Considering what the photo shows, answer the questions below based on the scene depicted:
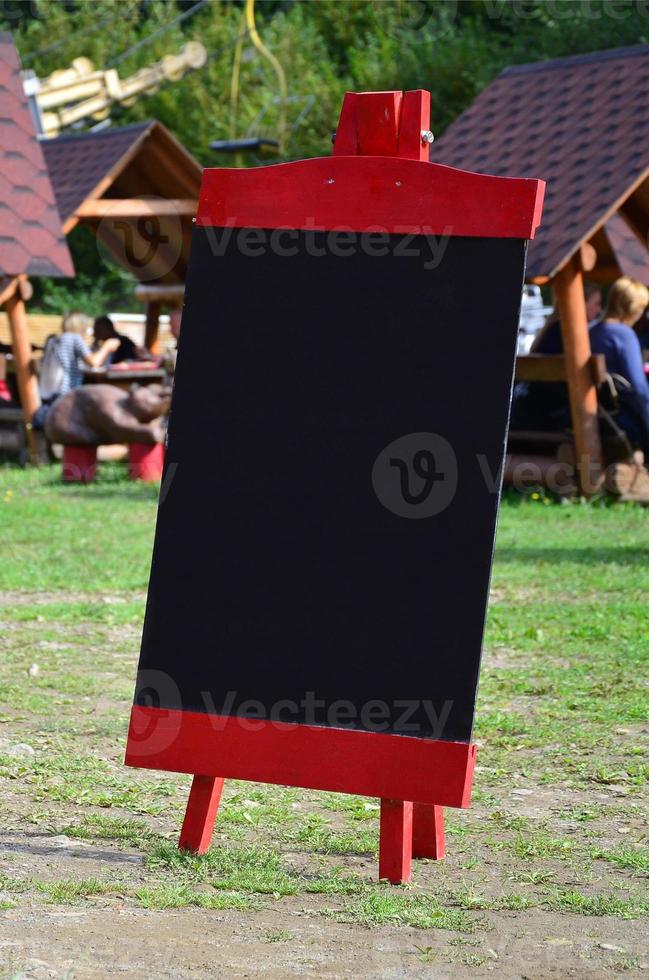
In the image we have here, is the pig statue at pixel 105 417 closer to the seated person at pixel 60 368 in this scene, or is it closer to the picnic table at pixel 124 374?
the seated person at pixel 60 368

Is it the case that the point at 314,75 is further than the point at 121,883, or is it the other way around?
the point at 314,75

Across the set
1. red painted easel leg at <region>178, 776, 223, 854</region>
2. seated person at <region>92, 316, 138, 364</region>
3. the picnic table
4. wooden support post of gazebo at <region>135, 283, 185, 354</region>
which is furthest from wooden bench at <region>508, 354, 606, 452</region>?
red painted easel leg at <region>178, 776, 223, 854</region>

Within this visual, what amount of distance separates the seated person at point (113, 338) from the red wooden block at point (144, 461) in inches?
124

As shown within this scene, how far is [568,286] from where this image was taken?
1184 centimetres

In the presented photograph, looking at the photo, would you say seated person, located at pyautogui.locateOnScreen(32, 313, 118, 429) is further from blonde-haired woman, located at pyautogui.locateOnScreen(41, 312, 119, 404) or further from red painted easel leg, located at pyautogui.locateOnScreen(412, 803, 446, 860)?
red painted easel leg, located at pyautogui.locateOnScreen(412, 803, 446, 860)

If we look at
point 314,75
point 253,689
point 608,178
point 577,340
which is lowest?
point 314,75

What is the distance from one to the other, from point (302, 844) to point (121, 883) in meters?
0.61

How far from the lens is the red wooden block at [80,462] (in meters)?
13.8

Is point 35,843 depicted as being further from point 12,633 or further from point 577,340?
point 577,340

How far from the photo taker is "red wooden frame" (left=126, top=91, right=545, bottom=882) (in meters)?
3.52

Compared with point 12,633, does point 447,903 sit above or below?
above

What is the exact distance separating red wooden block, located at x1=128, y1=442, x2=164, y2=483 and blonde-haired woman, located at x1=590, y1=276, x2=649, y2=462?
14.1 feet

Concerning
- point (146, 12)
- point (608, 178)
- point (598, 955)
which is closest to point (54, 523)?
point (608, 178)

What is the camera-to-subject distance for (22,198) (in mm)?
15164
